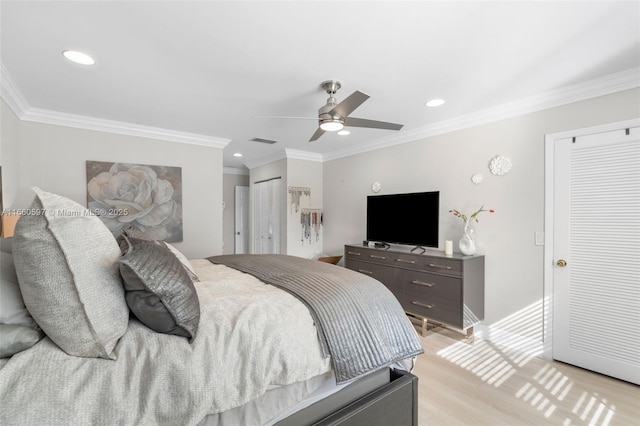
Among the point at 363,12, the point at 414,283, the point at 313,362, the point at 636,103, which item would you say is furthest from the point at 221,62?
the point at 636,103

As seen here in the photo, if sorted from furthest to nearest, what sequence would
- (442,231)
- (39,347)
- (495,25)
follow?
(442,231) < (495,25) < (39,347)

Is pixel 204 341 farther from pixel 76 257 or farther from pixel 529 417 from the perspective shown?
pixel 529 417

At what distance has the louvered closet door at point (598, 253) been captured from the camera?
228 centimetres

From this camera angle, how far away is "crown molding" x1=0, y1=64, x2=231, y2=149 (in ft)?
8.19

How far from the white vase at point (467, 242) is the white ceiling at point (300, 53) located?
1.30 m

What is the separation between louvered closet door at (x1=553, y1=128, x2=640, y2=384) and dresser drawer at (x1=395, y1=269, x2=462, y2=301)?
847mm

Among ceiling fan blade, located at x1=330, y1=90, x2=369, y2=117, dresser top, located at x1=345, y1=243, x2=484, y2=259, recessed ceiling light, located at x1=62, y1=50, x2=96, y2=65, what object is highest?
recessed ceiling light, located at x1=62, y1=50, x2=96, y2=65

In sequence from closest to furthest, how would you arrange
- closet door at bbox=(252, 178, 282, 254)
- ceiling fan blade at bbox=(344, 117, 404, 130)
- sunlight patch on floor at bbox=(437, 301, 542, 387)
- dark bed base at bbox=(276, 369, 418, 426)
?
dark bed base at bbox=(276, 369, 418, 426), ceiling fan blade at bbox=(344, 117, 404, 130), sunlight patch on floor at bbox=(437, 301, 542, 387), closet door at bbox=(252, 178, 282, 254)

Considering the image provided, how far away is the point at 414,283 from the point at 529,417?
4.90 ft

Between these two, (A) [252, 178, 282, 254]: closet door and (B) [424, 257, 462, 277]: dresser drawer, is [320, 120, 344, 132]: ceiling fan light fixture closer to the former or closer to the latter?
(B) [424, 257, 462, 277]: dresser drawer

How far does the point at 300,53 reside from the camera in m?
1.97

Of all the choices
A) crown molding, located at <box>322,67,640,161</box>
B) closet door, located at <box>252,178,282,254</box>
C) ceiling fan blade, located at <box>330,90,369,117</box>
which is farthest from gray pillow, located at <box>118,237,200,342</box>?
closet door, located at <box>252,178,282,254</box>

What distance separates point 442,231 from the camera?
139 inches

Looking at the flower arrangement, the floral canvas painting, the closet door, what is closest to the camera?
the flower arrangement
